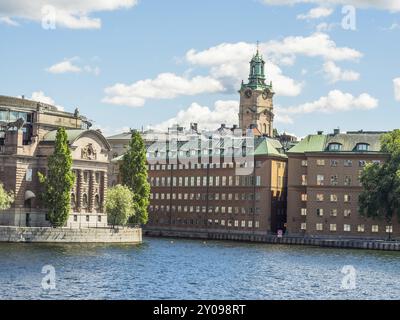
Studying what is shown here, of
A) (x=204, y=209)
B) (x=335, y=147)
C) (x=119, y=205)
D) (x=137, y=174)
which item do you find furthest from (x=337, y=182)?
(x=119, y=205)

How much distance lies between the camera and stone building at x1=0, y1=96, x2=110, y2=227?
4875 inches

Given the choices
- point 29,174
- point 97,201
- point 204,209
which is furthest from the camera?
point 204,209

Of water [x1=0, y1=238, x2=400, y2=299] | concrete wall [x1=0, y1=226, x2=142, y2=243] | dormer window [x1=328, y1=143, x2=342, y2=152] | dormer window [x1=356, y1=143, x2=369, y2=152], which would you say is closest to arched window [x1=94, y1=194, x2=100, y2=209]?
concrete wall [x1=0, y1=226, x2=142, y2=243]

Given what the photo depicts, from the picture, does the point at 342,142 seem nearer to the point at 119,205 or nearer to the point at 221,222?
the point at 221,222

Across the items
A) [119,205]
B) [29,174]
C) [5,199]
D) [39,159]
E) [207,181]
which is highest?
[39,159]

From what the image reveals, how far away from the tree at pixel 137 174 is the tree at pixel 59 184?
46.6ft

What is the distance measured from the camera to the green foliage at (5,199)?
11725 cm

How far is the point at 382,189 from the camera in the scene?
453 feet

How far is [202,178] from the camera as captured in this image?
17700cm

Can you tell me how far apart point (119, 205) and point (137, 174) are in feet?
20.7

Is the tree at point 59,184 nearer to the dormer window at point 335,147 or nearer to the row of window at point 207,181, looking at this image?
the dormer window at point 335,147

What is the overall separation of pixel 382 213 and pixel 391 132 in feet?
52.3

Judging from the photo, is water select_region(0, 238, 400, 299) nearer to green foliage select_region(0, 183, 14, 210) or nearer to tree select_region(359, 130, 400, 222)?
green foliage select_region(0, 183, 14, 210)

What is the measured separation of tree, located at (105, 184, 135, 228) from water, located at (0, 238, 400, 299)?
9.22 meters
